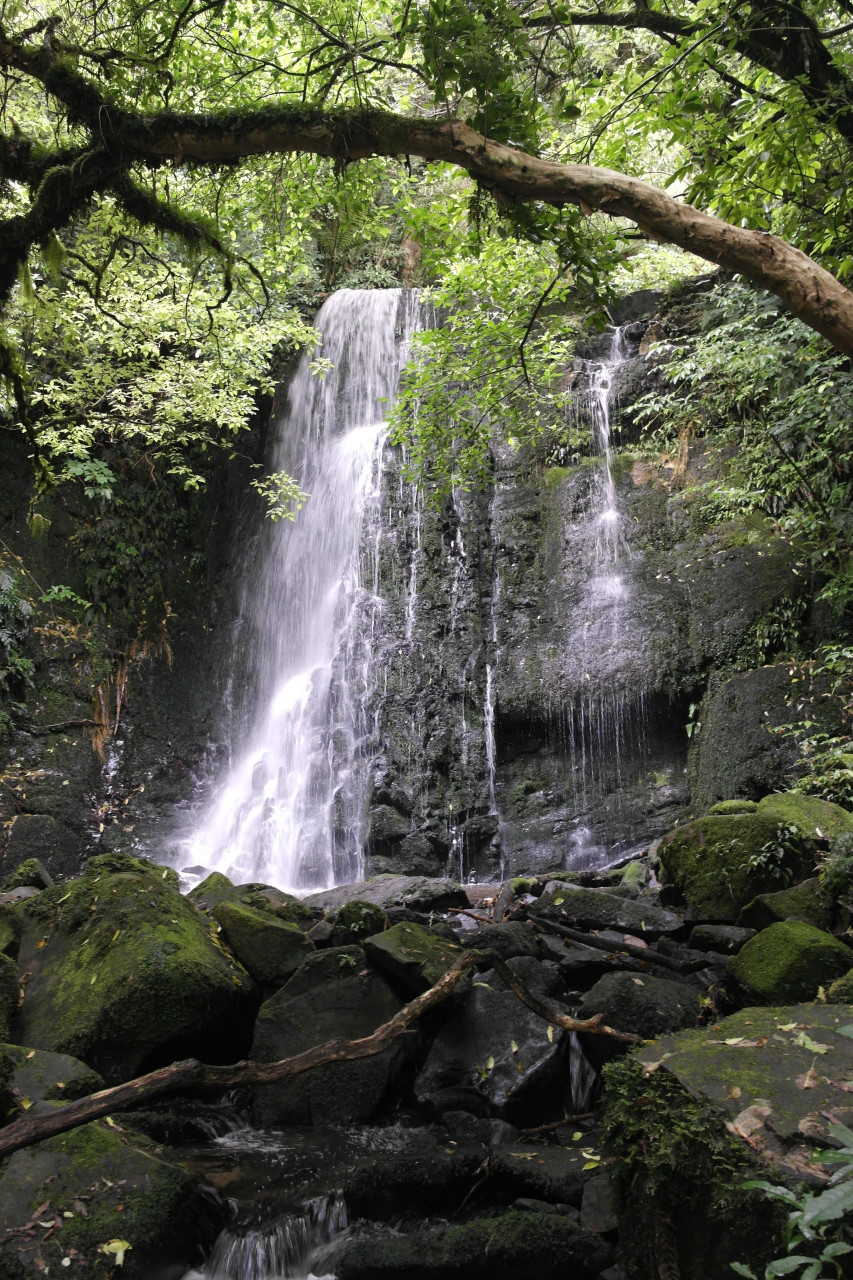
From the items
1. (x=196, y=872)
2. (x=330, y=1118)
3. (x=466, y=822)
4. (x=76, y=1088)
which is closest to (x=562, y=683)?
(x=466, y=822)

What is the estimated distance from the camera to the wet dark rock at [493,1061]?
4.11 meters

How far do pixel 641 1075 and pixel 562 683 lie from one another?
7.90 metres

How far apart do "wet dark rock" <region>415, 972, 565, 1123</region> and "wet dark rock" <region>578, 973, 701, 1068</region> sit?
0.26 m

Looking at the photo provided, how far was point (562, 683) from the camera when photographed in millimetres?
10430

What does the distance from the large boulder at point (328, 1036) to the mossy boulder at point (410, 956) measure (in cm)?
10

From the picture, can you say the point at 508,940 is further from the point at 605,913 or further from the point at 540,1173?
the point at 540,1173

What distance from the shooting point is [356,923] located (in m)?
5.29

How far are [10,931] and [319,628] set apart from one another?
24.5 feet

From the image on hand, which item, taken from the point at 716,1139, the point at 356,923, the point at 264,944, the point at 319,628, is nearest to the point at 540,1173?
the point at 716,1139

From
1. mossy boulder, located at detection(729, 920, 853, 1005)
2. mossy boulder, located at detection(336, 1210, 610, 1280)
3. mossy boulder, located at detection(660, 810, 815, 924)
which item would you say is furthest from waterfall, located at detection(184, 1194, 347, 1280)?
mossy boulder, located at detection(660, 810, 815, 924)

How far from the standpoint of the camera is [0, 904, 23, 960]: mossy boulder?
17.0 feet

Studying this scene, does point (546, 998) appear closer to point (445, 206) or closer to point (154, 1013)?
point (154, 1013)

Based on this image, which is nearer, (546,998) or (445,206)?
(546,998)

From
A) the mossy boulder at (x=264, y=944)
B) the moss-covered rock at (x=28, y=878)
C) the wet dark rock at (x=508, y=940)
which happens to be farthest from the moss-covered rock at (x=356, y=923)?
the moss-covered rock at (x=28, y=878)
